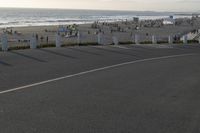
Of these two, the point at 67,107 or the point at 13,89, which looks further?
the point at 13,89

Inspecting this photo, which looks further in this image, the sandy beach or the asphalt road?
the sandy beach

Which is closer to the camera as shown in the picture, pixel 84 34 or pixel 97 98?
pixel 97 98

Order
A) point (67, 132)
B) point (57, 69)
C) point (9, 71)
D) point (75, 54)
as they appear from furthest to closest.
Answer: point (75, 54) → point (57, 69) → point (9, 71) → point (67, 132)

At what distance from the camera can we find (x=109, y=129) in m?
7.02

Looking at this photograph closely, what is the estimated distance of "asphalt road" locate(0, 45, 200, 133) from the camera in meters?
7.30

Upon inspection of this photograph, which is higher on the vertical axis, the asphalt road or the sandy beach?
the asphalt road

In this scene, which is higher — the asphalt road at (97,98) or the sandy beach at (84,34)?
the asphalt road at (97,98)

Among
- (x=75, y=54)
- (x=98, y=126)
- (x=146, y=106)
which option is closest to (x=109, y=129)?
(x=98, y=126)

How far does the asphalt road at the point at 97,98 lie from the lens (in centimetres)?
730

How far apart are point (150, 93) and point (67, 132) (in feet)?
14.2

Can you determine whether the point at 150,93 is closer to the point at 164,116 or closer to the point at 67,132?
the point at 164,116

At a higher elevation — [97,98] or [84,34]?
[97,98]

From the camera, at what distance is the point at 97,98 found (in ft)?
32.4

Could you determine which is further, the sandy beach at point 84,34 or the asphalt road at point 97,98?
the sandy beach at point 84,34
